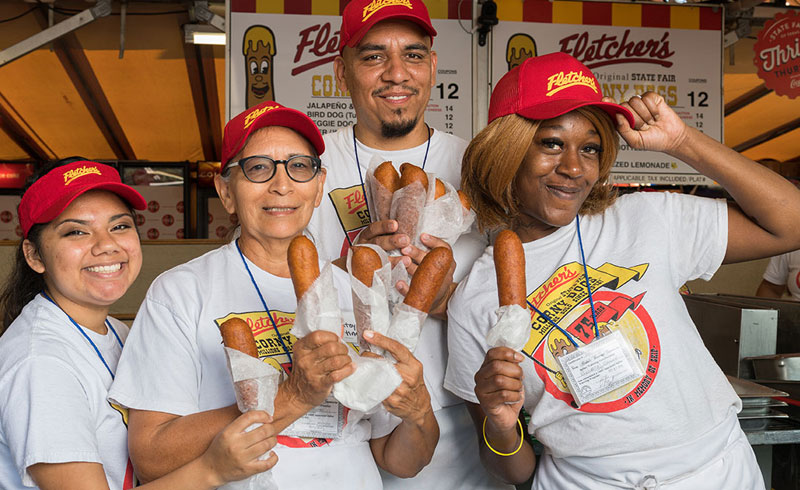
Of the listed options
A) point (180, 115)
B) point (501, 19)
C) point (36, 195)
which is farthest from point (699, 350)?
point (180, 115)

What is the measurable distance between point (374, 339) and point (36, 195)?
3.12 ft

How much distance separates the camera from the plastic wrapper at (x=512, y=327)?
129 cm

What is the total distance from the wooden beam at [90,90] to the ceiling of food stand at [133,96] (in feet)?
0.04

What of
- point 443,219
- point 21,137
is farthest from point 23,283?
point 21,137

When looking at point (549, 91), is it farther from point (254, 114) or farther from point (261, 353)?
point (261, 353)

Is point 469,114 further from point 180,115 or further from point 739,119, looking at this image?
point 739,119

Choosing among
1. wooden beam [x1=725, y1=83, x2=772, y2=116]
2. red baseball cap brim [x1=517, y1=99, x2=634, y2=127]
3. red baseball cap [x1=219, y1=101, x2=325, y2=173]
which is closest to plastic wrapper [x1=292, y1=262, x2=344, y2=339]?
red baseball cap [x1=219, y1=101, x2=325, y2=173]

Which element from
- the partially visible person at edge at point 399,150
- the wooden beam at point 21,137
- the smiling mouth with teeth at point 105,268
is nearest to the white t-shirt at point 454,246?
the partially visible person at edge at point 399,150

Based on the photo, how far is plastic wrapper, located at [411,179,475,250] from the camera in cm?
151

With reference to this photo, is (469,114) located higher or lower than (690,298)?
higher

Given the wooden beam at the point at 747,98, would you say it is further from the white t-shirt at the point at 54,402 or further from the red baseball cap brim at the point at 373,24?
the white t-shirt at the point at 54,402

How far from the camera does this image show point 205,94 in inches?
299

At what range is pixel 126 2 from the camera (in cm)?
442

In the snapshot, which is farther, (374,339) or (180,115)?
(180,115)
